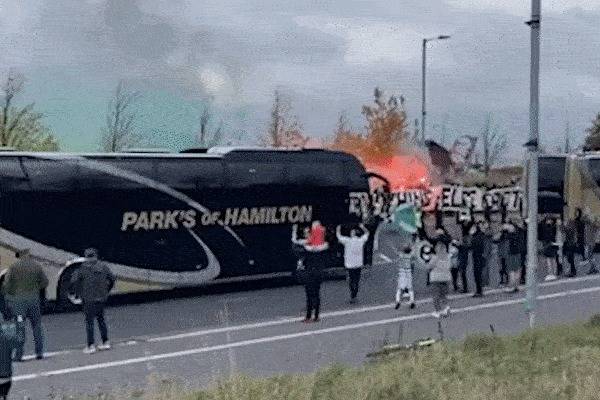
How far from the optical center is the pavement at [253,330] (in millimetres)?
14534

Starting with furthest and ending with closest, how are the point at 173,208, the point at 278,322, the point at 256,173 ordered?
the point at 256,173 → the point at 173,208 → the point at 278,322

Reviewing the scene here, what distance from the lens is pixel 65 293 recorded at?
22391mm

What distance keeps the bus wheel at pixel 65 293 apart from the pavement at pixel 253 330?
Result: 27cm

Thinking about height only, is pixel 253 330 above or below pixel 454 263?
below

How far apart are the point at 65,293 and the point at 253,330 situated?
4.81 m

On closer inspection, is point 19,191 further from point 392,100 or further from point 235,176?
point 392,100

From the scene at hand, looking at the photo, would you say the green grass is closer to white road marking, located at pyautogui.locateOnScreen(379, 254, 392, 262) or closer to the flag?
the flag

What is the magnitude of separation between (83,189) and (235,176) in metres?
4.23

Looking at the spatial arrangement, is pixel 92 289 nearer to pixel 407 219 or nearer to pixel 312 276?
pixel 312 276

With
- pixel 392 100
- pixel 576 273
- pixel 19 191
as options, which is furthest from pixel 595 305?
pixel 392 100

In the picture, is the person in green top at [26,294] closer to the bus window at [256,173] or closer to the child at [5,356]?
the child at [5,356]

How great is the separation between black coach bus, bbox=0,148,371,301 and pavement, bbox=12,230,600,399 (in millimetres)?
868

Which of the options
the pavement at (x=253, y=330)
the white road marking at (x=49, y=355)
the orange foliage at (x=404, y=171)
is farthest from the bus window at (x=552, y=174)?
the white road marking at (x=49, y=355)

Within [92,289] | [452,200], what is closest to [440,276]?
[92,289]
